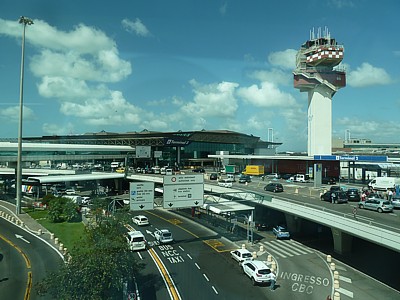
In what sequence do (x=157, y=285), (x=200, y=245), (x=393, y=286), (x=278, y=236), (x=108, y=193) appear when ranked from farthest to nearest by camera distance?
(x=108, y=193) < (x=278, y=236) < (x=200, y=245) < (x=393, y=286) < (x=157, y=285)

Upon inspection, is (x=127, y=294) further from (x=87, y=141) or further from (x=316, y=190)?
(x=87, y=141)

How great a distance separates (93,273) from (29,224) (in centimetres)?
1441

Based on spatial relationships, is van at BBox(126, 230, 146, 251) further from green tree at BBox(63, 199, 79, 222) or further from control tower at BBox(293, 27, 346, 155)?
control tower at BBox(293, 27, 346, 155)

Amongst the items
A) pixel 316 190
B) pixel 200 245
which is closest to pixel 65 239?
pixel 200 245

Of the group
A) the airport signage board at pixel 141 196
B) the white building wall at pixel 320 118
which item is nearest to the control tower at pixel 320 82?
the white building wall at pixel 320 118

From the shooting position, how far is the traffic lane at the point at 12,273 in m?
9.38

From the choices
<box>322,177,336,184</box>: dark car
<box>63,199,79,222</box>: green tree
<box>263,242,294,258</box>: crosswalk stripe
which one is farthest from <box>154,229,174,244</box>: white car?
<box>322,177,336,184</box>: dark car

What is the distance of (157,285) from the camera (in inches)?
415

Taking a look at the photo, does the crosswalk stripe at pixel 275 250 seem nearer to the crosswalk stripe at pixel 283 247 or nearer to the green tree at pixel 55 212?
the crosswalk stripe at pixel 283 247

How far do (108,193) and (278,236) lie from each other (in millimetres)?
18723

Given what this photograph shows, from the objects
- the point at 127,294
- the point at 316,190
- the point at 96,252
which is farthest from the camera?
the point at 316,190

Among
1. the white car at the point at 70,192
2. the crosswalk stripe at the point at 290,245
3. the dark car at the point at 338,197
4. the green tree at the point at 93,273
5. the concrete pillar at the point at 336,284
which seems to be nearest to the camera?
the green tree at the point at 93,273

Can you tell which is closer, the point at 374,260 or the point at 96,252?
the point at 96,252

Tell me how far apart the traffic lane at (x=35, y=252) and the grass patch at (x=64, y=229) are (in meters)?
0.94
